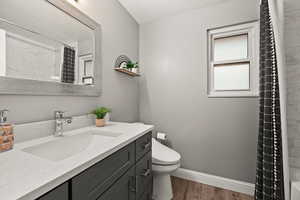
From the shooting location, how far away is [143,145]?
3.33ft

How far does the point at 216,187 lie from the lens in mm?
1658

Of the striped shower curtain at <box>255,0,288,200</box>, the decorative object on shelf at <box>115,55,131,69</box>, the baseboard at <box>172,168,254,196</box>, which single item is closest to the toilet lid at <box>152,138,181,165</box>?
the baseboard at <box>172,168,254,196</box>

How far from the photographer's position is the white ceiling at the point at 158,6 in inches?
65.7

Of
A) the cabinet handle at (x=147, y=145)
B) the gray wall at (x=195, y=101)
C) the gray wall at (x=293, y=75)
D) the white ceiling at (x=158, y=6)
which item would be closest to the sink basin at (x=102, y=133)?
the cabinet handle at (x=147, y=145)

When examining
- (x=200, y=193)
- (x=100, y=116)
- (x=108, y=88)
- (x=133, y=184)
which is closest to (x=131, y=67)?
(x=108, y=88)

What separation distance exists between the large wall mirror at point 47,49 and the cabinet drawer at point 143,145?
649mm

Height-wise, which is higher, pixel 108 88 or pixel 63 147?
pixel 108 88

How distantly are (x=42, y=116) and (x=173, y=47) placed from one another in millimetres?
1688

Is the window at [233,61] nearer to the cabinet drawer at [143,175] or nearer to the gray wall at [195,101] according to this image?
the gray wall at [195,101]

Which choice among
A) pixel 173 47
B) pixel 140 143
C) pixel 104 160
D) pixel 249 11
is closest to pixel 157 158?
pixel 140 143

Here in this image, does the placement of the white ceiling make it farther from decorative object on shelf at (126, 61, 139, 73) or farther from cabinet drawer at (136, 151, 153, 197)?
cabinet drawer at (136, 151, 153, 197)

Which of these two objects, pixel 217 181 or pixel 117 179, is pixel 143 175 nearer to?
pixel 117 179

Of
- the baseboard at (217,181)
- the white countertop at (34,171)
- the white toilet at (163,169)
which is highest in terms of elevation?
→ the white countertop at (34,171)

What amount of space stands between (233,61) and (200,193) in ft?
5.43
